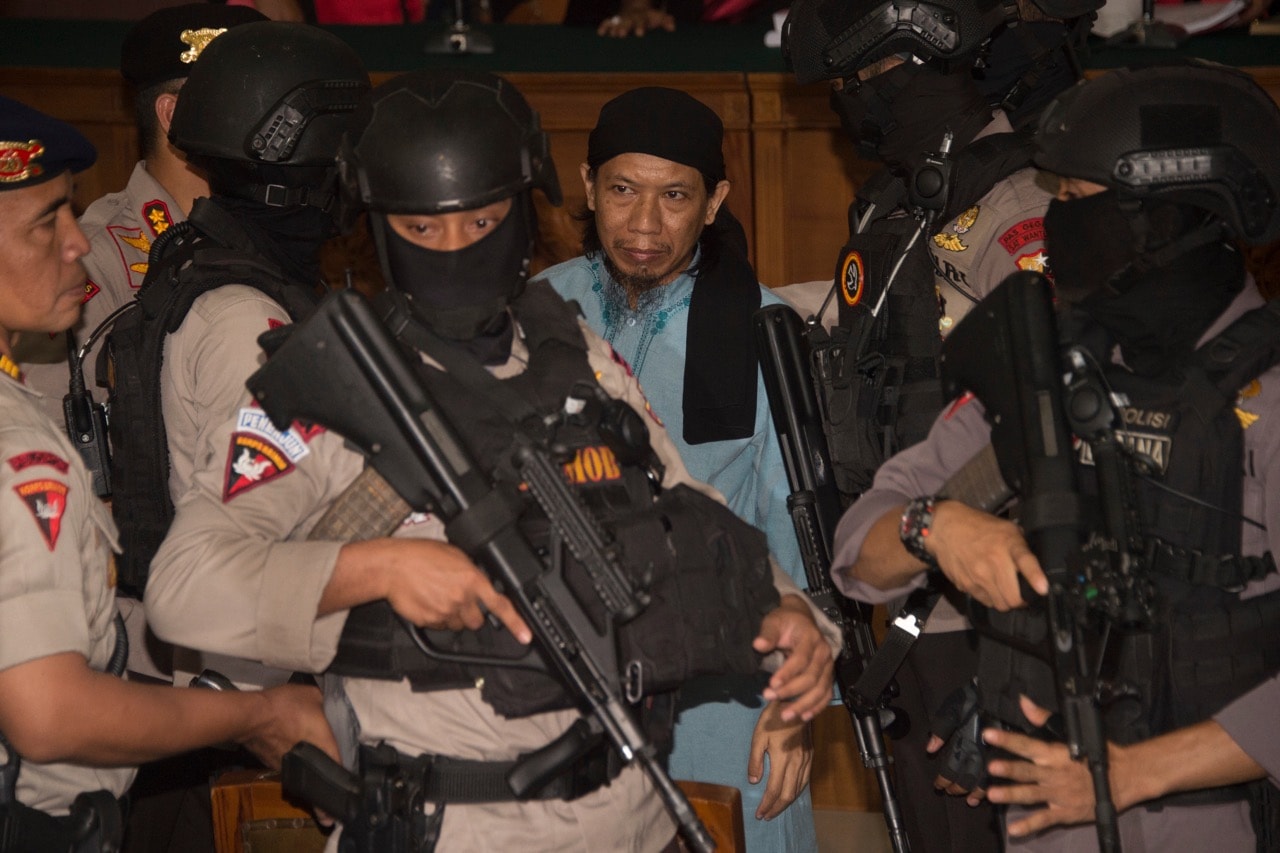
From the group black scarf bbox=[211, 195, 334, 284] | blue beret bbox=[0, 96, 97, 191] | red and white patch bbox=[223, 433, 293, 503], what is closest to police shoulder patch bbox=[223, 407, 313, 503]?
red and white patch bbox=[223, 433, 293, 503]

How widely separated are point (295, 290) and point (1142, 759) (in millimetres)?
1646

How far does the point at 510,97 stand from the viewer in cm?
214

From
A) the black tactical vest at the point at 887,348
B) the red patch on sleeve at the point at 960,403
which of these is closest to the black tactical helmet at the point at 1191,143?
the red patch on sleeve at the point at 960,403

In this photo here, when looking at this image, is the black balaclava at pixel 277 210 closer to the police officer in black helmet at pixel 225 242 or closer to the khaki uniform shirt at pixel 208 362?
the police officer in black helmet at pixel 225 242

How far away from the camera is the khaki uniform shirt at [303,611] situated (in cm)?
181

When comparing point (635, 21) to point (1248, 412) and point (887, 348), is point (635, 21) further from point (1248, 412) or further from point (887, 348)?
point (1248, 412)

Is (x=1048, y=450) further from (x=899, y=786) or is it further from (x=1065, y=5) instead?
(x=1065, y=5)

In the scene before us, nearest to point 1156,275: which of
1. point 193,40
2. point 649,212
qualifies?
point 649,212

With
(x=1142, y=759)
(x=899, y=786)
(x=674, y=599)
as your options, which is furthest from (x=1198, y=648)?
(x=899, y=786)

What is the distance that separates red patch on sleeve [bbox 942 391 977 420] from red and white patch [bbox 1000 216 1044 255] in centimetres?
63

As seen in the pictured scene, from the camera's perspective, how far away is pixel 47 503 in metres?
1.83

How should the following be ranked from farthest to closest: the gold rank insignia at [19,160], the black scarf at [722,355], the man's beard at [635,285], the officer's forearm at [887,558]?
the man's beard at [635,285], the black scarf at [722,355], the officer's forearm at [887,558], the gold rank insignia at [19,160]

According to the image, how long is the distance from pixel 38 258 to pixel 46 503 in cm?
45

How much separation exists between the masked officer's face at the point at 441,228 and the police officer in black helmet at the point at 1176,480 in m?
0.80
